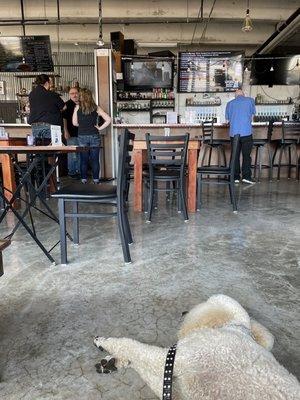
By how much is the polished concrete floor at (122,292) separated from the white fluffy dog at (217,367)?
3.8 inches

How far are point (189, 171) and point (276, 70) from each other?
6.92 metres

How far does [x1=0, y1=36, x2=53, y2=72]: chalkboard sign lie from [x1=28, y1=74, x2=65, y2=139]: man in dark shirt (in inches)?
120

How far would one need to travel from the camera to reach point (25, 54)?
743 centimetres

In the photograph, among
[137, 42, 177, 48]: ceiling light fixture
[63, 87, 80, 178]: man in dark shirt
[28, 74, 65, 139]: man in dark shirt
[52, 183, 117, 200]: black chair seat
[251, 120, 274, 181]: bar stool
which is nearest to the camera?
[52, 183, 117, 200]: black chair seat

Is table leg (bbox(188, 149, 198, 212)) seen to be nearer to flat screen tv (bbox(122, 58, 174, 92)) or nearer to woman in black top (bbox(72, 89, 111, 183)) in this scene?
woman in black top (bbox(72, 89, 111, 183))

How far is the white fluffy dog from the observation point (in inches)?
35.3

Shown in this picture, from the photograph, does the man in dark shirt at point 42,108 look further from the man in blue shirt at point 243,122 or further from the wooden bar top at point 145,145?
the man in blue shirt at point 243,122

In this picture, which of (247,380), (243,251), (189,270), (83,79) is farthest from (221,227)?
(83,79)

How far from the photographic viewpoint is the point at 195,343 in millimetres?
1088

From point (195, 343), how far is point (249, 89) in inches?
418

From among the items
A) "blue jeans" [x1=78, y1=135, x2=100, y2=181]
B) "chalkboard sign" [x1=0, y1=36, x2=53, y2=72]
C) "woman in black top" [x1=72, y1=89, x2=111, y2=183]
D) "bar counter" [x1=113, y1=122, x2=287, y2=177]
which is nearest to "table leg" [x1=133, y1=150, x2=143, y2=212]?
"woman in black top" [x1=72, y1=89, x2=111, y2=183]

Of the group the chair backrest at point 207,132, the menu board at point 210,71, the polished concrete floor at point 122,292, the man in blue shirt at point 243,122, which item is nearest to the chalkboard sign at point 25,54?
the menu board at point 210,71

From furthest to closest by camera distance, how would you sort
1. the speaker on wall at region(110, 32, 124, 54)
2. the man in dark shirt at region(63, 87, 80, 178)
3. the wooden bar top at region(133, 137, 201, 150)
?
the speaker on wall at region(110, 32, 124, 54) → the man in dark shirt at region(63, 87, 80, 178) → the wooden bar top at region(133, 137, 201, 150)

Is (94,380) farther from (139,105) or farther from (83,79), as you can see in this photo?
(83,79)
